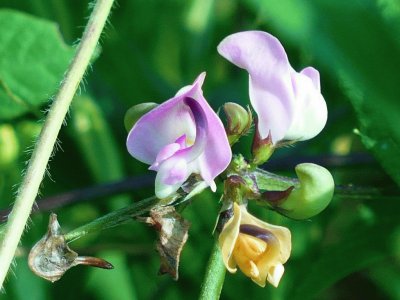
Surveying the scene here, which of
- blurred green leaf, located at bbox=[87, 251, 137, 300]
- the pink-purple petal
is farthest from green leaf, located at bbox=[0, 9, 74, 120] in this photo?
the pink-purple petal

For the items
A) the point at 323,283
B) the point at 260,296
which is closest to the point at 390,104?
the point at 323,283

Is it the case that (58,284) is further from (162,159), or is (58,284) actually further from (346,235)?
(162,159)

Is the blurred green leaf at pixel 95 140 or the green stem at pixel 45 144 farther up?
the green stem at pixel 45 144

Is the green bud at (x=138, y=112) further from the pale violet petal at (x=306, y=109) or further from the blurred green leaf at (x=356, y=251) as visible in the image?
the blurred green leaf at (x=356, y=251)

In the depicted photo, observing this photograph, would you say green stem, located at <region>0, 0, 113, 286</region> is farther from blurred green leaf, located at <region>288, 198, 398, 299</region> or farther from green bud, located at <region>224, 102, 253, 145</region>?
blurred green leaf, located at <region>288, 198, 398, 299</region>

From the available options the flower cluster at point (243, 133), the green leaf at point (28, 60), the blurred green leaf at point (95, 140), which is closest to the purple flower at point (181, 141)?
the flower cluster at point (243, 133)

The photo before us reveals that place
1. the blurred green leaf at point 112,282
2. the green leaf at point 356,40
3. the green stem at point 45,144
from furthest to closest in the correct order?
the blurred green leaf at point 112,282
the green stem at point 45,144
the green leaf at point 356,40
